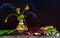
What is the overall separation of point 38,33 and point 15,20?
0.35 meters

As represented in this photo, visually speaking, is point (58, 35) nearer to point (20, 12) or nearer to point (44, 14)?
point (44, 14)

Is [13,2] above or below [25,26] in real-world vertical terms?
above

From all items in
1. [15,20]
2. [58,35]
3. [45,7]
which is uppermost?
[45,7]

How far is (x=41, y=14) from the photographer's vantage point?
6.25 feet

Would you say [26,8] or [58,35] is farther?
[26,8]

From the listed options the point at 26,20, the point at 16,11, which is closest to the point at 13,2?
the point at 16,11

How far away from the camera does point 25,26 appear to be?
1.83 meters

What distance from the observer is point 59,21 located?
6.27 feet

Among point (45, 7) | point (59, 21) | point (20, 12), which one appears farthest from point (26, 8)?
point (59, 21)

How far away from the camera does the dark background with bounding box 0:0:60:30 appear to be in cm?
189

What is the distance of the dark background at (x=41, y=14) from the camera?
1.89 m

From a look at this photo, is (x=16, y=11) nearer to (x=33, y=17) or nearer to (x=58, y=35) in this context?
(x=33, y=17)

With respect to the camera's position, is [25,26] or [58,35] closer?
[58,35]

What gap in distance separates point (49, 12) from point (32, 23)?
21 cm
